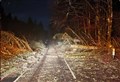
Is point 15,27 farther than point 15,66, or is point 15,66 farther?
point 15,27

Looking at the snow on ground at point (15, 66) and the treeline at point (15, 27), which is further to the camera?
the treeline at point (15, 27)

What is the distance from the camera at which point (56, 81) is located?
14586mm

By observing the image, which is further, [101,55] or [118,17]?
[118,17]

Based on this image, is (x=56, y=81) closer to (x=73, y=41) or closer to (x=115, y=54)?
(x=115, y=54)

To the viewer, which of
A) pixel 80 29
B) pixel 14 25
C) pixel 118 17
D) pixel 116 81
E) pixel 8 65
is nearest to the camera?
pixel 116 81

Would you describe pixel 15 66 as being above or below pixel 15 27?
above

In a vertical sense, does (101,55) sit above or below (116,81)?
below

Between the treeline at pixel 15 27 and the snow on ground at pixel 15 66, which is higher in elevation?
the snow on ground at pixel 15 66

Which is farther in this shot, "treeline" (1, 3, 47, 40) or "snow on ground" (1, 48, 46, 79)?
"treeline" (1, 3, 47, 40)

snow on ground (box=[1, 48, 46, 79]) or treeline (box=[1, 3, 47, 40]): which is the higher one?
snow on ground (box=[1, 48, 46, 79])

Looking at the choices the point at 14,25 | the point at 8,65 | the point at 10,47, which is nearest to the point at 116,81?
the point at 8,65

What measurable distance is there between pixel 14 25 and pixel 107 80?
65.5 m

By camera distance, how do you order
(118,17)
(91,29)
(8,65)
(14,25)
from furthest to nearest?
(14,25), (91,29), (118,17), (8,65)

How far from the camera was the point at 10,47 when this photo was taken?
103 ft
